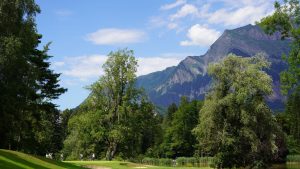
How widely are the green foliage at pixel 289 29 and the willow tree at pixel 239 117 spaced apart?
17.4m

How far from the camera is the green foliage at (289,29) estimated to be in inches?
1248

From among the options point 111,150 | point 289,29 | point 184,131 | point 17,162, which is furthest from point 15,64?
point 184,131

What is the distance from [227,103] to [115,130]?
1877 centimetres

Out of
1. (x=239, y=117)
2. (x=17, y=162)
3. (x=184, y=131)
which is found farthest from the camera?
(x=184, y=131)

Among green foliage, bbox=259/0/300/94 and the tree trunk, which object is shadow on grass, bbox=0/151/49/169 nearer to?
green foliage, bbox=259/0/300/94

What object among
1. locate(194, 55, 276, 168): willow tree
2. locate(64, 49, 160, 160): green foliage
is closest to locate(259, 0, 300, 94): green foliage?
locate(194, 55, 276, 168): willow tree

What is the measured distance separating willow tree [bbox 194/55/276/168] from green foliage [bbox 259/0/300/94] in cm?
1735

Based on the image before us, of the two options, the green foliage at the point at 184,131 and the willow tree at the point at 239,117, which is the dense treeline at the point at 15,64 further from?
the green foliage at the point at 184,131

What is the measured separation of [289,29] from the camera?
3189cm

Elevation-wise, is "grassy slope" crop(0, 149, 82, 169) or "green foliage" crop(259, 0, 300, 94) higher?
"green foliage" crop(259, 0, 300, 94)

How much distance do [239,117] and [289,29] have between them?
2094 centimetres

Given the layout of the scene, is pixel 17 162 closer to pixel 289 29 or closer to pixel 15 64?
pixel 15 64

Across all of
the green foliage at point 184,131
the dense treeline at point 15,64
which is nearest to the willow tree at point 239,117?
the dense treeline at point 15,64

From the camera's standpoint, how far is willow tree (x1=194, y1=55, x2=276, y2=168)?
5036 cm
